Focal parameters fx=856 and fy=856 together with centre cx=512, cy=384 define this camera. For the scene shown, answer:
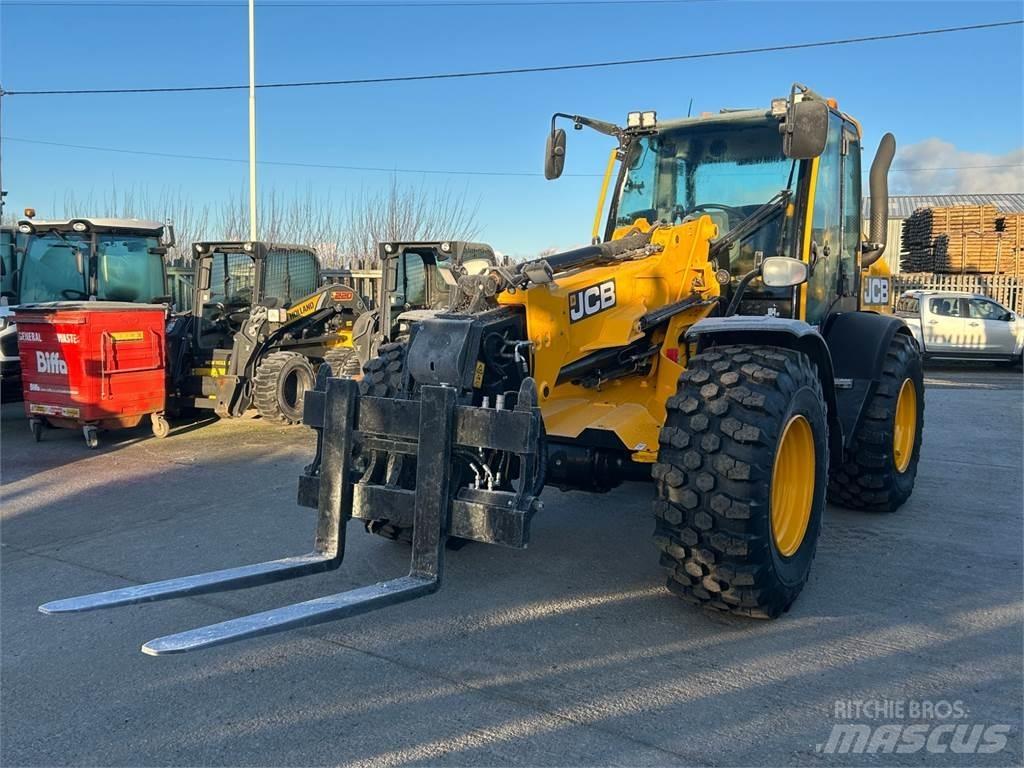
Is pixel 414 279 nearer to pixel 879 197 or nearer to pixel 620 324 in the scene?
pixel 879 197

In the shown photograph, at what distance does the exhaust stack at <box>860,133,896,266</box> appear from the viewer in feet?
19.6

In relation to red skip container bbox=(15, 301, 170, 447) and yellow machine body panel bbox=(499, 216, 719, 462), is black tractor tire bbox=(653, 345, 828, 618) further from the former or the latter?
red skip container bbox=(15, 301, 170, 447)

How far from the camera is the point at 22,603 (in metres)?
4.53

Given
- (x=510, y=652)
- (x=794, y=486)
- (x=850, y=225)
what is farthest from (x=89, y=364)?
(x=850, y=225)

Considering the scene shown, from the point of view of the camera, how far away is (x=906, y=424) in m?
6.81

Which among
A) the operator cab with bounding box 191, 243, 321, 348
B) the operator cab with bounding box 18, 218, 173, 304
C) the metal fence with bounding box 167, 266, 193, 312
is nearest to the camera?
the operator cab with bounding box 191, 243, 321, 348

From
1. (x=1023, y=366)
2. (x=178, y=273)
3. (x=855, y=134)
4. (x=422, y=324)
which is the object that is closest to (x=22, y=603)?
(x=422, y=324)

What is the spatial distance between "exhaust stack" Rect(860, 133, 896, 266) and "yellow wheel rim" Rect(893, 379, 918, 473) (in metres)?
1.04

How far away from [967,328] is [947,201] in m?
20.4

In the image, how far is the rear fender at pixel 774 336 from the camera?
4277 mm

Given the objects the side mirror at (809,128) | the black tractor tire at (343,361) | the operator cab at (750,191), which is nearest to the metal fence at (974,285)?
the black tractor tire at (343,361)

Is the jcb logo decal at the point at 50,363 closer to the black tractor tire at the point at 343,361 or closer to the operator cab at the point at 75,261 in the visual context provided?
the operator cab at the point at 75,261

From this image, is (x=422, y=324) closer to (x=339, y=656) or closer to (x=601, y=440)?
(x=601, y=440)

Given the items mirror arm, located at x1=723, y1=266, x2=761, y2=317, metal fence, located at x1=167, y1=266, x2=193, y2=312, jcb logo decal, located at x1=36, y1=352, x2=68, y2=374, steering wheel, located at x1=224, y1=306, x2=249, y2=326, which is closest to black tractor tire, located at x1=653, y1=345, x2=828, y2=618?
mirror arm, located at x1=723, y1=266, x2=761, y2=317
